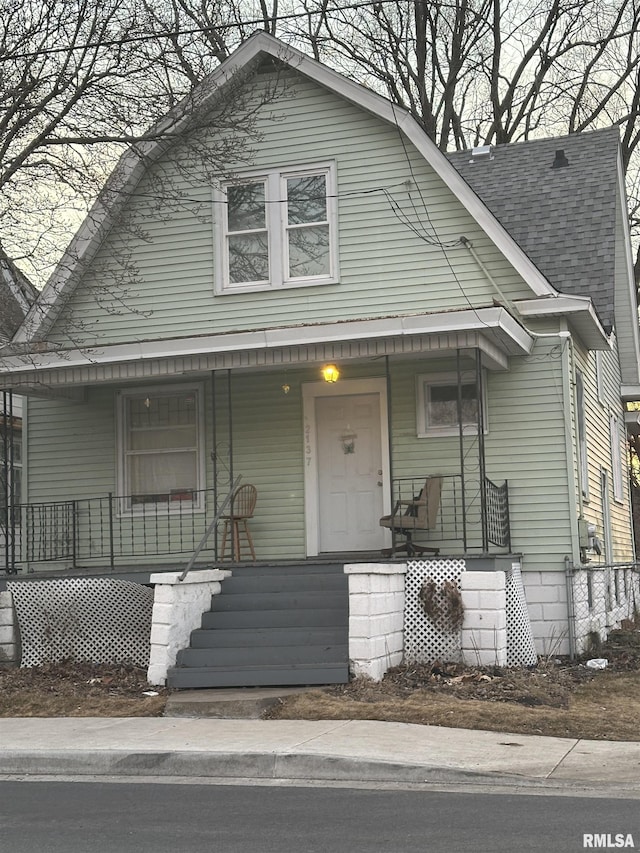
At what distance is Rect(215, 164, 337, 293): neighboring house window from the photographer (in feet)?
46.9

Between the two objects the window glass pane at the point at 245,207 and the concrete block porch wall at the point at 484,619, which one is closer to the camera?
the concrete block porch wall at the point at 484,619

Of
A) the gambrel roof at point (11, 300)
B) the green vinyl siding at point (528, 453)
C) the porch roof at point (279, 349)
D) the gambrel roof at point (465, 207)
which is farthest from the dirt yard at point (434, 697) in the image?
the gambrel roof at point (11, 300)

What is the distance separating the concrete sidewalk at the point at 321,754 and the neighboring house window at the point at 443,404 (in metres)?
5.36

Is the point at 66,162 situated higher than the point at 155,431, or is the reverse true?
the point at 66,162

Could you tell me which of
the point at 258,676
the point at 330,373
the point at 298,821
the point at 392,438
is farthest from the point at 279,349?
the point at 298,821

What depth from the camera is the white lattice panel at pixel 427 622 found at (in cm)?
1153

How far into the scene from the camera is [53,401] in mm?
15625

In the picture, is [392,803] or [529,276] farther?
[529,276]

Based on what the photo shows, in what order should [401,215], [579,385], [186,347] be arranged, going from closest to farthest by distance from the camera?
[186,347], [401,215], [579,385]

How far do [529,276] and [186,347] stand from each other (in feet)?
13.6

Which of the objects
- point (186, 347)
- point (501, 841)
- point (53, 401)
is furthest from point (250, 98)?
point (501, 841)

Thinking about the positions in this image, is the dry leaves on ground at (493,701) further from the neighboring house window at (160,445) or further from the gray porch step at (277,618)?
the neighboring house window at (160,445)

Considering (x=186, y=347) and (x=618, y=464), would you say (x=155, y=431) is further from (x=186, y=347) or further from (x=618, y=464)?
(x=618, y=464)

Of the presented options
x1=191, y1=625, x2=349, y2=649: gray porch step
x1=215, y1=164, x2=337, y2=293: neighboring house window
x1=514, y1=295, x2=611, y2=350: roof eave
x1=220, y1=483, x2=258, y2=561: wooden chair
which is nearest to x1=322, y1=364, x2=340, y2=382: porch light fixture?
x1=215, y1=164, x2=337, y2=293: neighboring house window
